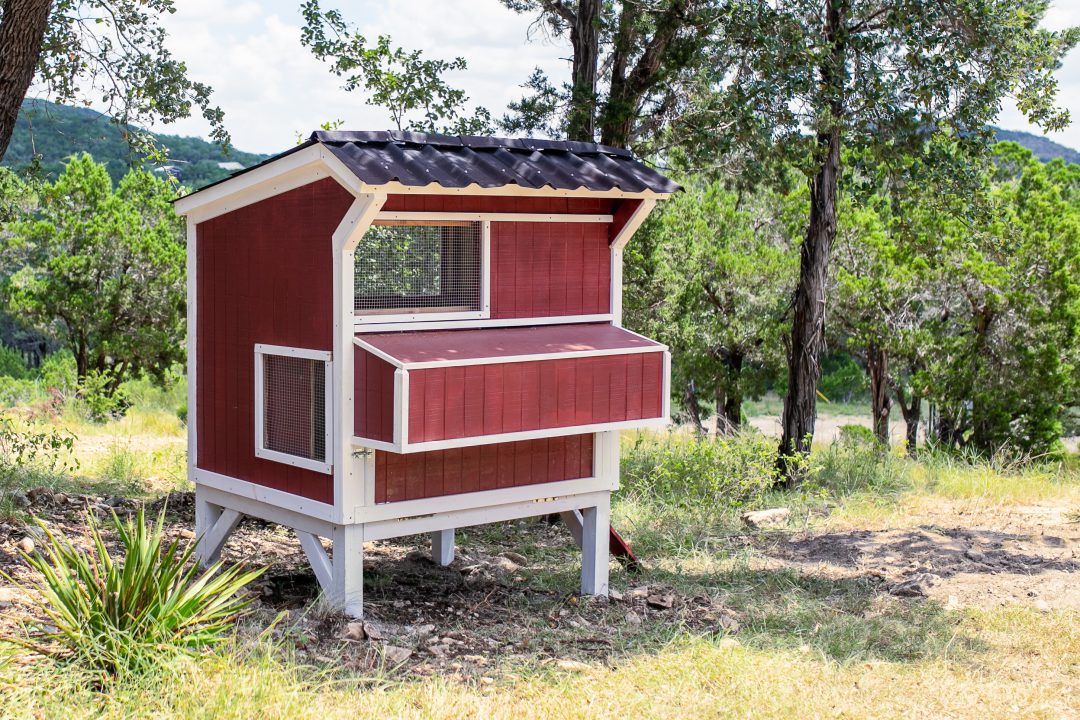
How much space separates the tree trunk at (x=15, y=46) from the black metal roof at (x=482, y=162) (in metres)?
2.06

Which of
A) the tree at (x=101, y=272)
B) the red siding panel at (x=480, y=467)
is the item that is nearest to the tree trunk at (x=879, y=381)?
the tree at (x=101, y=272)

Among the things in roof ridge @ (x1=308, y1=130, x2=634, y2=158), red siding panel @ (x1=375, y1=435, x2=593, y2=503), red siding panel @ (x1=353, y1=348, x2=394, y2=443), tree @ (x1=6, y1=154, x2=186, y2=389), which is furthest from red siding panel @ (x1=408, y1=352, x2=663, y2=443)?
tree @ (x1=6, y1=154, x2=186, y2=389)

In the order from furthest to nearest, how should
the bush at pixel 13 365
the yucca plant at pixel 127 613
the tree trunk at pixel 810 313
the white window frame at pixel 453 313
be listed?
the bush at pixel 13 365 < the tree trunk at pixel 810 313 < the white window frame at pixel 453 313 < the yucca plant at pixel 127 613

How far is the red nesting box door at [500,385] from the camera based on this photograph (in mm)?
5848

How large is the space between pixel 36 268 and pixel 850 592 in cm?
1717

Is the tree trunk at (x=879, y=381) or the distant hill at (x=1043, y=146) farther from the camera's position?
the distant hill at (x=1043, y=146)

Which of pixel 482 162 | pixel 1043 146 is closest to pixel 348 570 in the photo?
pixel 482 162

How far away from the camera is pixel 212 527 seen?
24.2 feet

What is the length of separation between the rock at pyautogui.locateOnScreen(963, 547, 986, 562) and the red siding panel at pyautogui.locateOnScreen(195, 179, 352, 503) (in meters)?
4.98

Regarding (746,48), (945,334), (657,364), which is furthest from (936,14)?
(945,334)

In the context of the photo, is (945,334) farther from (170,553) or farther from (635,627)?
(170,553)

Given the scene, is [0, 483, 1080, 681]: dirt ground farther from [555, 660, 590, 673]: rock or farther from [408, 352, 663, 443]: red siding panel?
[408, 352, 663, 443]: red siding panel

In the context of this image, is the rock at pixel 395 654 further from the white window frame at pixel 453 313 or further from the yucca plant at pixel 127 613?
the white window frame at pixel 453 313

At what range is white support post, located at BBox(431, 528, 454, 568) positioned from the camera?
27.5ft
